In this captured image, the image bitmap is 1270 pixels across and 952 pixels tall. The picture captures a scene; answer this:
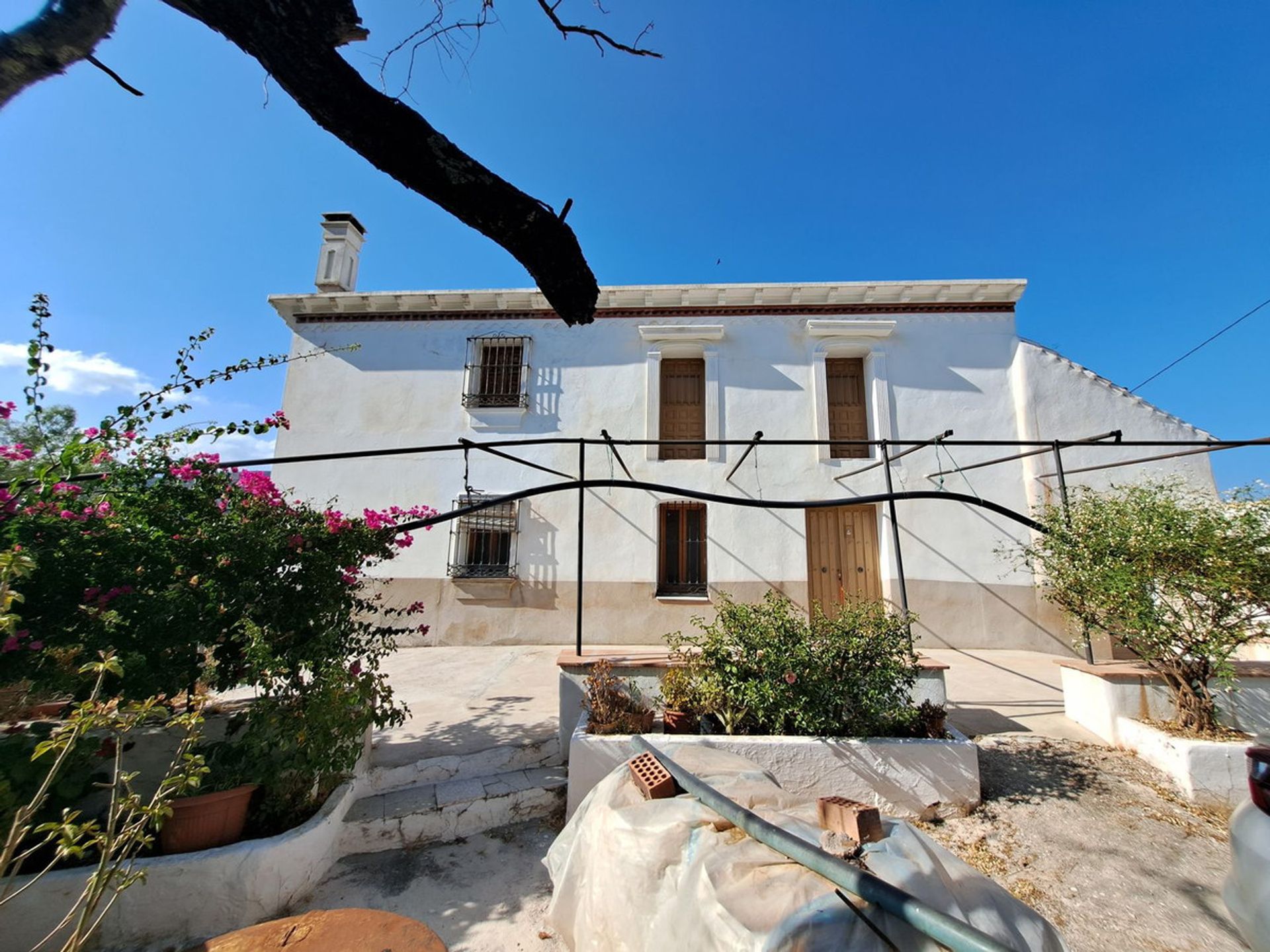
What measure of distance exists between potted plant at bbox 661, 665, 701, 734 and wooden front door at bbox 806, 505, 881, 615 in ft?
15.5

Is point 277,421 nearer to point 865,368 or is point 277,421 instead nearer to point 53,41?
point 53,41

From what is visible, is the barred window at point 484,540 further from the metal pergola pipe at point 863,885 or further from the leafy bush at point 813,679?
the metal pergola pipe at point 863,885

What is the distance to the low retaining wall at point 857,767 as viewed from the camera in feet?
10.8

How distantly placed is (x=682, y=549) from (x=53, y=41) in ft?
25.2

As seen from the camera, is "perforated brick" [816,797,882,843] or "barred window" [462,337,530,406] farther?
A: "barred window" [462,337,530,406]

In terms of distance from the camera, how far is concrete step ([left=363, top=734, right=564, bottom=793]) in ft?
11.3

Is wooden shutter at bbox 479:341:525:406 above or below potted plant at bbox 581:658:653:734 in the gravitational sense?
above

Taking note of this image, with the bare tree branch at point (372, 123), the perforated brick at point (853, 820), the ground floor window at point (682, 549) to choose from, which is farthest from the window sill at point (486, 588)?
the perforated brick at point (853, 820)

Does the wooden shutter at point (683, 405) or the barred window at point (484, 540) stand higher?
the wooden shutter at point (683, 405)

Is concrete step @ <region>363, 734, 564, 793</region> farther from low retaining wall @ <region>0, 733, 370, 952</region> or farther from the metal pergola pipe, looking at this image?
the metal pergola pipe

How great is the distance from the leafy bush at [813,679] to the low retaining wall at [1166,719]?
1.69m

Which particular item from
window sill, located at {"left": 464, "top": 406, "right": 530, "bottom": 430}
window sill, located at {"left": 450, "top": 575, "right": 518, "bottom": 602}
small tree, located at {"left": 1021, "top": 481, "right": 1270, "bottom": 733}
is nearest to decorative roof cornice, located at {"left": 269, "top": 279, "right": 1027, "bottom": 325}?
window sill, located at {"left": 464, "top": 406, "right": 530, "bottom": 430}

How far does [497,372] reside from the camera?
29.5ft

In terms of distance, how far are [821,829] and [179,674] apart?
325 cm
